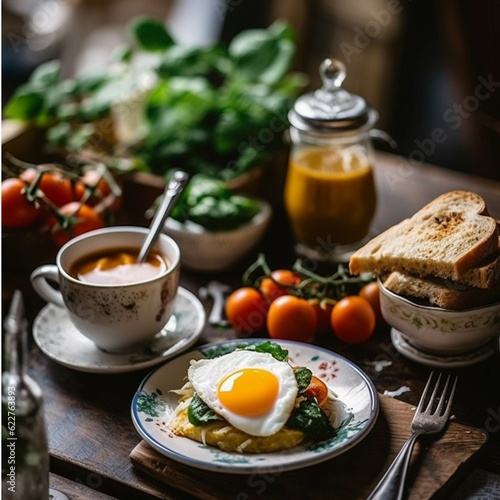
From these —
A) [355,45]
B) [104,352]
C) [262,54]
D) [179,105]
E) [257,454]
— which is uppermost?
[262,54]

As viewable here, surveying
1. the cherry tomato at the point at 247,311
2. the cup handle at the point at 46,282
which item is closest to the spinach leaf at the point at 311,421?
the cherry tomato at the point at 247,311

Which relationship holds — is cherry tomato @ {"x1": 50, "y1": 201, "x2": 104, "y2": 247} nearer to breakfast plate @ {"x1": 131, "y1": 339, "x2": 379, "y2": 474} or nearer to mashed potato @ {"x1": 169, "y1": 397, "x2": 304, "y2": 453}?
breakfast plate @ {"x1": 131, "y1": 339, "x2": 379, "y2": 474}

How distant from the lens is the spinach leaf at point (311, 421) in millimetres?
1240

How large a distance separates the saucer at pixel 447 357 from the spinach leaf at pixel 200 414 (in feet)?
1.49

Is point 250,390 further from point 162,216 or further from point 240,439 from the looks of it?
point 162,216

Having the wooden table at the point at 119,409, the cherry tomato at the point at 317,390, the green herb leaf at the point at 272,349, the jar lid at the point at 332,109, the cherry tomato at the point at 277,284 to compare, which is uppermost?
the jar lid at the point at 332,109

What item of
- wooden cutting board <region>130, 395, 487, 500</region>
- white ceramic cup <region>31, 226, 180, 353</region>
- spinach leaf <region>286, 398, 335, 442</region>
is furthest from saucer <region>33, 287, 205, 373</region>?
spinach leaf <region>286, 398, 335, 442</region>

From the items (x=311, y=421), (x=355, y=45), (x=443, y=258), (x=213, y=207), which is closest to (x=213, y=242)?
(x=213, y=207)

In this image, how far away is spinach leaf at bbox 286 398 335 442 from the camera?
4.07 ft

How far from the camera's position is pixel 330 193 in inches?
75.0

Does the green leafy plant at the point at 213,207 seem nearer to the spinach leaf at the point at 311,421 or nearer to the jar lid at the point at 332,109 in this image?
the jar lid at the point at 332,109

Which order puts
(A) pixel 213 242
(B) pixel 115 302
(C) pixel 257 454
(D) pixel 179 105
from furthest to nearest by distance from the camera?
1. (D) pixel 179 105
2. (A) pixel 213 242
3. (B) pixel 115 302
4. (C) pixel 257 454

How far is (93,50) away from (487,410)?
322cm

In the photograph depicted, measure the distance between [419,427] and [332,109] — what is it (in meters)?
0.79
